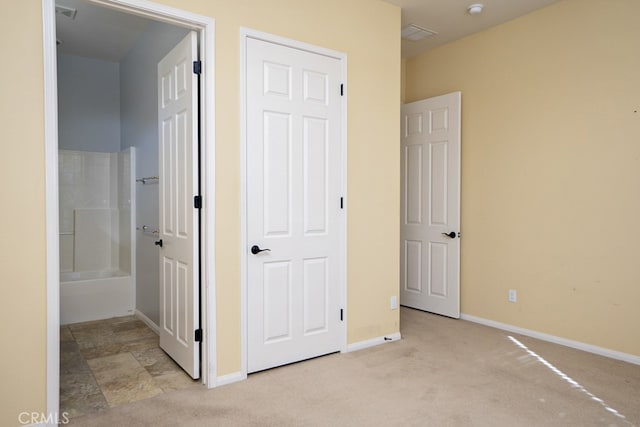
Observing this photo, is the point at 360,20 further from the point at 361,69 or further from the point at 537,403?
the point at 537,403

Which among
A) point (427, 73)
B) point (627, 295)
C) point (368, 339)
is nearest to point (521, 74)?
point (427, 73)

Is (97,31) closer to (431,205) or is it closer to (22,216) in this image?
(22,216)

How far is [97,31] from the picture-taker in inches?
165

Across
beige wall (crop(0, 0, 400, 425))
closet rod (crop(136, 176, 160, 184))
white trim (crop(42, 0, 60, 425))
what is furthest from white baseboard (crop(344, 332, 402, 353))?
closet rod (crop(136, 176, 160, 184))

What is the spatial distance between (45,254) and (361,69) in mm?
2581

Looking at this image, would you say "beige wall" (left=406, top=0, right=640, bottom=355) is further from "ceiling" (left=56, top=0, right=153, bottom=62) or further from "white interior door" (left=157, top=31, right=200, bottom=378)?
"ceiling" (left=56, top=0, right=153, bottom=62)

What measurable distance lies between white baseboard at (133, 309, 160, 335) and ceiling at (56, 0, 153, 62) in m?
2.83

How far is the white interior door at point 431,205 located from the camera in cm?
433

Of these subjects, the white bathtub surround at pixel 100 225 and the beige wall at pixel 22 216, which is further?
the white bathtub surround at pixel 100 225

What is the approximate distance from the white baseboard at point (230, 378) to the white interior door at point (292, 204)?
0.10m

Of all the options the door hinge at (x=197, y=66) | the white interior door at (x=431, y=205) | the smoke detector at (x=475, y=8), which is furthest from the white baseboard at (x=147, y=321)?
the smoke detector at (x=475, y=8)

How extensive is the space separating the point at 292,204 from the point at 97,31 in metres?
2.93

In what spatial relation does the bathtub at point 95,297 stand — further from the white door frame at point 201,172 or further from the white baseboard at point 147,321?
the white door frame at point 201,172

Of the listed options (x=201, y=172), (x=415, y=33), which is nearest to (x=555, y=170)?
(x=415, y=33)
